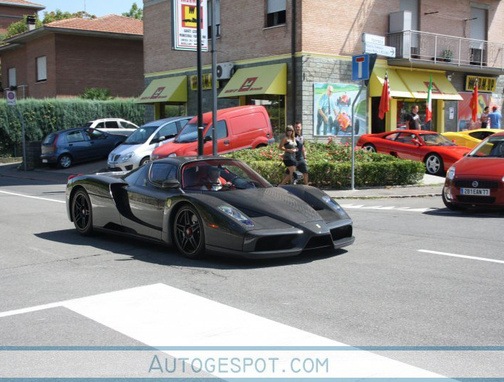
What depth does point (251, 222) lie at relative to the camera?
7.25 m

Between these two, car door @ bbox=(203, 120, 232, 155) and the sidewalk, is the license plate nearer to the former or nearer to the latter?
the sidewalk

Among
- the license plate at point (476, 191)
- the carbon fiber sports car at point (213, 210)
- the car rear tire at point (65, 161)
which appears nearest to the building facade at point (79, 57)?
the car rear tire at point (65, 161)

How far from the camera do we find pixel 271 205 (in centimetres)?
761

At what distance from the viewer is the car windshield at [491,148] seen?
13.0 m

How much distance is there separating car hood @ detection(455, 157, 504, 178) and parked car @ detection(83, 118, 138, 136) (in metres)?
19.2

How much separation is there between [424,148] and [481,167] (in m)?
8.61

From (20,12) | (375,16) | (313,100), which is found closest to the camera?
(313,100)

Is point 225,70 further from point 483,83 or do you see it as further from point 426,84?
point 483,83

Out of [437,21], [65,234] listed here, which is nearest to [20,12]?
[437,21]

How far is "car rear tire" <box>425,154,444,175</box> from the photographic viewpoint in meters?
20.3

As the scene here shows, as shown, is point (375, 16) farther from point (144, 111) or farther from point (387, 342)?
point (387, 342)

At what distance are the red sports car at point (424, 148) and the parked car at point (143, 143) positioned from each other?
6756 millimetres

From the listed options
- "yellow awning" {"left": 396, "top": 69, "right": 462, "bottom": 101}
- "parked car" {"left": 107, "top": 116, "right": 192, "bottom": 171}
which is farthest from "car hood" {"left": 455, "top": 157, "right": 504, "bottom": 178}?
"yellow awning" {"left": 396, "top": 69, "right": 462, "bottom": 101}

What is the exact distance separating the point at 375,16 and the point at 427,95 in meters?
4.00
